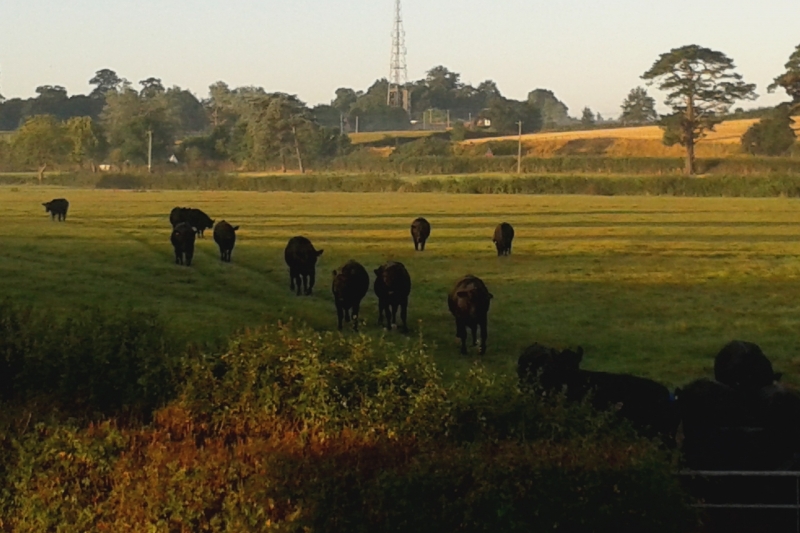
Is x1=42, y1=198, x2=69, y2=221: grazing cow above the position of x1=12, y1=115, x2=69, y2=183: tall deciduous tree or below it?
below

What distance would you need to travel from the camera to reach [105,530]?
6.77 metres

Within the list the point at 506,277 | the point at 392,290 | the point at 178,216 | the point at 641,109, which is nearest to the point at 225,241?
the point at 506,277

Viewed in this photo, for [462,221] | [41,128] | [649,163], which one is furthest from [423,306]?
[41,128]

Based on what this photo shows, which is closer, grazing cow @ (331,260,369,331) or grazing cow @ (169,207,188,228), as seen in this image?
grazing cow @ (331,260,369,331)

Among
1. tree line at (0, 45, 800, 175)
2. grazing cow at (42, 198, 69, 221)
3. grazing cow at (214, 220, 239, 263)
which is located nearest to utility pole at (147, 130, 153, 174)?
tree line at (0, 45, 800, 175)

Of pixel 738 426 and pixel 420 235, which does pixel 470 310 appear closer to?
pixel 738 426

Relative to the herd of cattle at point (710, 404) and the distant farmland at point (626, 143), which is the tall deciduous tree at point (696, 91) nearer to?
the distant farmland at point (626, 143)

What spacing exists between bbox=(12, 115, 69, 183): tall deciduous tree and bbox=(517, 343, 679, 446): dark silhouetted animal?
113117 millimetres

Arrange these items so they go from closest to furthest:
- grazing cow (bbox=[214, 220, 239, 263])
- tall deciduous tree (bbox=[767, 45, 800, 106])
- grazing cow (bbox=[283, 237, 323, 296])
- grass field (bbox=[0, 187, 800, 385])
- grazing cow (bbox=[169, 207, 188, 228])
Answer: grass field (bbox=[0, 187, 800, 385]), grazing cow (bbox=[283, 237, 323, 296]), grazing cow (bbox=[214, 220, 239, 263]), grazing cow (bbox=[169, 207, 188, 228]), tall deciduous tree (bbox=[767, 45, 800, 106])

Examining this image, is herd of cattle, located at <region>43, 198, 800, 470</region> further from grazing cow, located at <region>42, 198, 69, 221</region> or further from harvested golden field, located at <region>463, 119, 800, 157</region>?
harvested golden field, located at <region>463, 119, 800, 157</region>

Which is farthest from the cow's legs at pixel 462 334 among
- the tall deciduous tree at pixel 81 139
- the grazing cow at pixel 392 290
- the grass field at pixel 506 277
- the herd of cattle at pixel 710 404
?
the tall deciduous tree at pixel 81 139

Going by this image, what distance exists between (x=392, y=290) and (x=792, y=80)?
86.6 meters

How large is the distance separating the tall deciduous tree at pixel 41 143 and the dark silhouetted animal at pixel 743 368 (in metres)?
113

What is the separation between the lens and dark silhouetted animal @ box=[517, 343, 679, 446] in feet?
33.3
